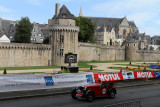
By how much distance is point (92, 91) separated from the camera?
17.6 metres

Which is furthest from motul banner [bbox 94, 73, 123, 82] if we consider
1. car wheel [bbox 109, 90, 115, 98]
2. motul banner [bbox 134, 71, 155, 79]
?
car wheel [bbox 109, 90, 115, 98]

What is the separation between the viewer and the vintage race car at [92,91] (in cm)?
1722

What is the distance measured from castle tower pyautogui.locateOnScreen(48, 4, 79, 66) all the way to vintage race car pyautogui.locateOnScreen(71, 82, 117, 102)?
126 ft

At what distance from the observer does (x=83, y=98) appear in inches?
727

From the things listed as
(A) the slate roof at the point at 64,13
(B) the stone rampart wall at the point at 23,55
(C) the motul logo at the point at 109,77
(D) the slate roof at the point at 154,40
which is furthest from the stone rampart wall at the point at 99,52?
(D) the slate roof at the point at 154,40

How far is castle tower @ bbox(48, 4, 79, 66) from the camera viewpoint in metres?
57.2

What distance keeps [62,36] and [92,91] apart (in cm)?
4108

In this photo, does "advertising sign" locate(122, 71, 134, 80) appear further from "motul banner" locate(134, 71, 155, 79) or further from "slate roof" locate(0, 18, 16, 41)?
"slate roof" locate(0, 18, 16, 41)

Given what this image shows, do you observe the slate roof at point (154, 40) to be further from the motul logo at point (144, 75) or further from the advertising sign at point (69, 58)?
the motul logo at point (144, 75)

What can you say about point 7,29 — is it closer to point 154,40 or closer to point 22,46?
point 22,46

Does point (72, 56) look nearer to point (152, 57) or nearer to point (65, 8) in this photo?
point (65, 8)

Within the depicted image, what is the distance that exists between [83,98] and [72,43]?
132 feet

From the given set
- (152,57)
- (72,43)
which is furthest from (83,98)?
(152,57)

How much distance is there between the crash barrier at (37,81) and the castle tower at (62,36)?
33.6 meters
